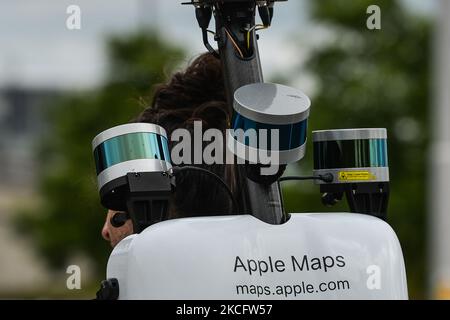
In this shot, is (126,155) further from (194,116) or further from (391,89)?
(391,89)

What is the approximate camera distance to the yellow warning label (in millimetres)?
2809

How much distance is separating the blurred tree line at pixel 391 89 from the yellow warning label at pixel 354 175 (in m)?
9.40

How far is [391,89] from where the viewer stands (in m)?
14.3

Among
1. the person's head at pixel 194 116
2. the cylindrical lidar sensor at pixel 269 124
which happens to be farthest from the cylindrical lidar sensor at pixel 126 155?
the person's head at pixel 194 116

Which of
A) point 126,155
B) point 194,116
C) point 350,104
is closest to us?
point 126,155

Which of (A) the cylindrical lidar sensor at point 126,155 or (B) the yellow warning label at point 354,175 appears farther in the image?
(B) the yellow warning label at point 354,175

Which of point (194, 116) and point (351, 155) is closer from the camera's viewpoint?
point (351, 155)

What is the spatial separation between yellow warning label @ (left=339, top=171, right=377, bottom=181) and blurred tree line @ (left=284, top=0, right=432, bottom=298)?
9.40 metres

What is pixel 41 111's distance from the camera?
17.8 m

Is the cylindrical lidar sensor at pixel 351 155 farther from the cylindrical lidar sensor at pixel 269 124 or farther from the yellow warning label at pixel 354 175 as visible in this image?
the cylindrical lidar sensor at pixel 269 124

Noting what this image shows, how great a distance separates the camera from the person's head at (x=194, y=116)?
2961 mm

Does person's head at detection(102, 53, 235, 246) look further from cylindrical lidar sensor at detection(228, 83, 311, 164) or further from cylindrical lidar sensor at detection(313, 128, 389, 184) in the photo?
cylindrical lidar sensor at detection(228, 83, 311, 164)

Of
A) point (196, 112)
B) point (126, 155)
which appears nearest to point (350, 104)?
point (196, 112)

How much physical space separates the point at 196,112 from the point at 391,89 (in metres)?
11.4
